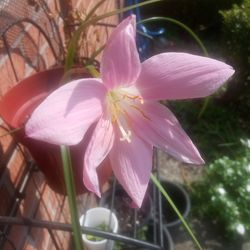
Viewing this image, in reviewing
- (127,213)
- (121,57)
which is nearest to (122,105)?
(121,57)

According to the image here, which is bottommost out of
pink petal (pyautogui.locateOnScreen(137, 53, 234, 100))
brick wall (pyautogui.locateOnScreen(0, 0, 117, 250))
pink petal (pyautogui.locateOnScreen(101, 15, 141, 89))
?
brick wall (pyautogui.locateOnScreen(0, 0, 117, 250))

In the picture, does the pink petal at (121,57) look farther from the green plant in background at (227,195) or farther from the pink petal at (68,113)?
the green plant in background at (227,195)

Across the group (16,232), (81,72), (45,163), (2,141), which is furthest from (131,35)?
(16,232)

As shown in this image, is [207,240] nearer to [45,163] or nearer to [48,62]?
[48,62]

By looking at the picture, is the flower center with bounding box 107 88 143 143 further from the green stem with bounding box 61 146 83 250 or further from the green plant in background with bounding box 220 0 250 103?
the green plant in background with bounding box 220 0 250 103

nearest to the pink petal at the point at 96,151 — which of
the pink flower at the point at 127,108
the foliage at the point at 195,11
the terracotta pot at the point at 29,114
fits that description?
the pink flower at the point at 127,108

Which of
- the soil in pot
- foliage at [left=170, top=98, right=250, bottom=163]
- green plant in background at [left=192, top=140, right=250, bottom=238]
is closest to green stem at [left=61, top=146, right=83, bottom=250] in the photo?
the soil in pot

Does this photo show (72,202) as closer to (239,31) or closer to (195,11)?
(239,31)
